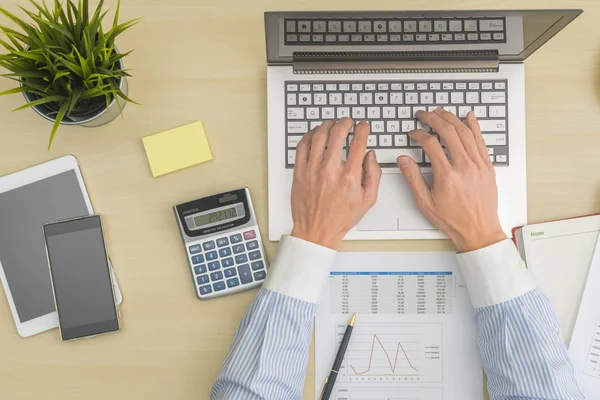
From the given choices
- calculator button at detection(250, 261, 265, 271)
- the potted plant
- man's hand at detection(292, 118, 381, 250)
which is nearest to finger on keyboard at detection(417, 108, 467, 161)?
man's hand at detection(292, 118, 381, 250)

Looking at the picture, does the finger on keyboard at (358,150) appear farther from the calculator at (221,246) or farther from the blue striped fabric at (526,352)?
the blue striped fabric at (526,352)

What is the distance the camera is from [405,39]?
757mm

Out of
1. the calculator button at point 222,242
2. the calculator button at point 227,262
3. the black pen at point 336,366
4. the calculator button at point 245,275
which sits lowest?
the black pen at point 336,366

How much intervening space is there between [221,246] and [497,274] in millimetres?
414

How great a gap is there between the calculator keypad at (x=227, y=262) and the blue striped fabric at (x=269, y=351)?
56 millimetres

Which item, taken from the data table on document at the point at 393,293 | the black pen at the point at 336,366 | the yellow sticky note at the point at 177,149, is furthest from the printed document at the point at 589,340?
the yellow sticky note at the point at 177,149

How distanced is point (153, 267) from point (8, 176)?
0.88 feet

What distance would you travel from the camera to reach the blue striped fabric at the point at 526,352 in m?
0.71

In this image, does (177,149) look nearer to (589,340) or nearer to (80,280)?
(80,280)

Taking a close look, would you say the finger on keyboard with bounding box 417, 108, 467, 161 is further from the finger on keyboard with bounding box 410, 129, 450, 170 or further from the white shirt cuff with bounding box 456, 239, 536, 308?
the white shirt cuff with bounding box 456, 239, 536, 308

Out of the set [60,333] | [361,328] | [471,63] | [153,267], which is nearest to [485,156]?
[471,63]

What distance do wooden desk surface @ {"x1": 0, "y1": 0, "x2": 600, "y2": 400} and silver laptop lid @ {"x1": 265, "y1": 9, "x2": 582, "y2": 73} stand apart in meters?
0.08

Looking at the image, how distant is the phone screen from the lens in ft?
2.59

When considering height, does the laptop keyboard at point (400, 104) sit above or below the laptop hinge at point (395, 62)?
below
